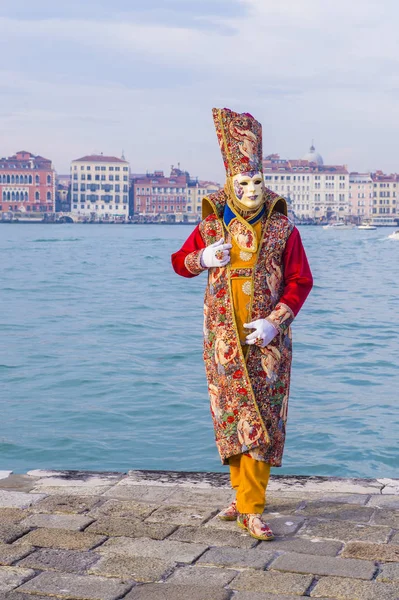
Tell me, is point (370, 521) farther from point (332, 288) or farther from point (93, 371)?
point (332, 288)

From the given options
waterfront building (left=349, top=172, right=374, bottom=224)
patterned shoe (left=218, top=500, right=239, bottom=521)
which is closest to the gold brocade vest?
patterned shoe (left=218, top=500, right=239, bottom=521)

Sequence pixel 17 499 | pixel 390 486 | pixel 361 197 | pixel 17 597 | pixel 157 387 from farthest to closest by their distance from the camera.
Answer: pixel 361 197
pixel 157 387
pixel 390 486
pixel 17 499
pixel 17 597

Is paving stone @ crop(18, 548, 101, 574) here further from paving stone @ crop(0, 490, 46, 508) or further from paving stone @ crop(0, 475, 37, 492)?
paving stone @ crop(0, 475, 37, 492)

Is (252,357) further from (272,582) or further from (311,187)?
(311,187)

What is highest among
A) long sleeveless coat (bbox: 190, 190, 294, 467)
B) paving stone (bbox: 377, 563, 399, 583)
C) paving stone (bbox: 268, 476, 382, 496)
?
long sleeveless coat (bbox: 190, 190, 294, 467)

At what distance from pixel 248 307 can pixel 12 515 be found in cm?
106

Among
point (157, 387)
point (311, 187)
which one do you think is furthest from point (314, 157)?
point (157, 387)

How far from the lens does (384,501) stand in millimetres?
3656

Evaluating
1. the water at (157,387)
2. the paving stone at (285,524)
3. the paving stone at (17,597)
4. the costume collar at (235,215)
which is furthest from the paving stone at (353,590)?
the water at (157,387)

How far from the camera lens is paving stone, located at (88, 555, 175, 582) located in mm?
2857

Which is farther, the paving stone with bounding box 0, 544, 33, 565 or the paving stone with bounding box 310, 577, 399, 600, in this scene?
the paving stone with bounding box 0, 544, 33, 565

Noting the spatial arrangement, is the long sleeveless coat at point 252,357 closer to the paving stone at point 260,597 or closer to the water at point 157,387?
the paving stone at point 260,597

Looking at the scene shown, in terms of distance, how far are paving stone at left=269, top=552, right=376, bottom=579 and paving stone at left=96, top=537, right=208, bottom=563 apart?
0.25m

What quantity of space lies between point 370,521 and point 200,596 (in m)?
0.90
